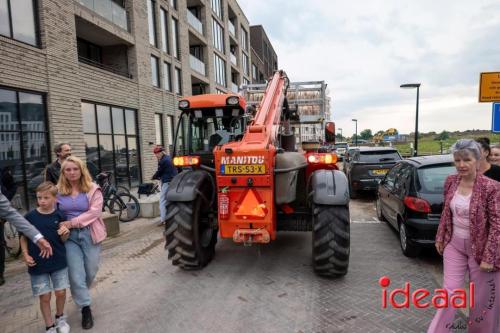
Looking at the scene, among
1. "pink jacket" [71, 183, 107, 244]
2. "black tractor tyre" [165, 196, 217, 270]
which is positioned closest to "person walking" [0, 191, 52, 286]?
"pink jacket" [71, 183, 107, 244]

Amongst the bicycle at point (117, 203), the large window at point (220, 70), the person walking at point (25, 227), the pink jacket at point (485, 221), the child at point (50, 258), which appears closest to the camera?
the pink jacket at point (485, 221)

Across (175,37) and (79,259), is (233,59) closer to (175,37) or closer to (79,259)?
(175,37)

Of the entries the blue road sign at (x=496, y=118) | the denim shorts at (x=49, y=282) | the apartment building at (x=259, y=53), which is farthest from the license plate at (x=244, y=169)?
the apartment building at (x=259, y=53)

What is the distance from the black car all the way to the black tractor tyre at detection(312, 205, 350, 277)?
47.7 inches

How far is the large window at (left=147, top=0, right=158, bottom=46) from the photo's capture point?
16.4 meters

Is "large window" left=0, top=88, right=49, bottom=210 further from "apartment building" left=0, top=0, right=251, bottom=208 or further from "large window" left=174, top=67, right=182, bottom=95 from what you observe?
"large window" left=174, top=67, right=182, bottom=95

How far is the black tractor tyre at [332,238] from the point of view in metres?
4.20

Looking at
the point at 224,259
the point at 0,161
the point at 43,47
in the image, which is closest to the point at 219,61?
the point at 43,47

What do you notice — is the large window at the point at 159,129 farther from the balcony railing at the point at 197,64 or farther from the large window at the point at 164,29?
the balcony railing at the point at 197,64

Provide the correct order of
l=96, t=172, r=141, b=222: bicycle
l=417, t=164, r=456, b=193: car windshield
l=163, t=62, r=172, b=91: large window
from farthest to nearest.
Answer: l=163, t=62, r=172, b=91: large window → l=96, t=172, r=141, b=222: bicycle → l=417, t=164, r=456, b=193: car windshield

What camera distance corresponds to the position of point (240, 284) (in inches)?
171

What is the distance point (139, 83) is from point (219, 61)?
523 inches

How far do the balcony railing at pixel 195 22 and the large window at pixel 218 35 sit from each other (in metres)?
2.52

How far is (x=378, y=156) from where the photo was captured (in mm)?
10328
